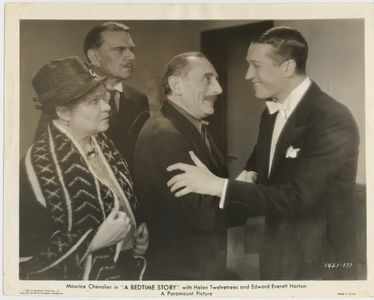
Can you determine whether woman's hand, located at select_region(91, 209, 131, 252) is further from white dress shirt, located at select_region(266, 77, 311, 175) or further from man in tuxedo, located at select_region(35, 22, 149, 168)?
white dress shirt, located at select_region(266, 77, 311, 175)

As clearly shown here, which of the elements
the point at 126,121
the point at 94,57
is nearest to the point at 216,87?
the point at 126,121

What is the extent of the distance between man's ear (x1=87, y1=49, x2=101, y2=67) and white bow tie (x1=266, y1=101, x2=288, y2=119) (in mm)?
701

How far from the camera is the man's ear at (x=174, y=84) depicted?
5.84ft

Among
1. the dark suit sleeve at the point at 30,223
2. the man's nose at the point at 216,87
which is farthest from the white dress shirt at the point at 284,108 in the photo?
the dark suit sleeve at the point at 30,223

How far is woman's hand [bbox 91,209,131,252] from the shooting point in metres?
1.75

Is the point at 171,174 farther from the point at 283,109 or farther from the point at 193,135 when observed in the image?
the point at 283,109

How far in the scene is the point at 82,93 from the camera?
174 centimetres

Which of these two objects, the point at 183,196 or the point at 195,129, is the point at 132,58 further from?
the point at 183,196

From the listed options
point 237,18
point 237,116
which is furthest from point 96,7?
point 237,116

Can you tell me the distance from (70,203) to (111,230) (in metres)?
0.19

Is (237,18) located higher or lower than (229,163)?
higher

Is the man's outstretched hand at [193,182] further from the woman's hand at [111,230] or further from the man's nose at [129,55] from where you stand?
the man's nose at [129,55]

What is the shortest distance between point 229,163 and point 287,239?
1.24ft

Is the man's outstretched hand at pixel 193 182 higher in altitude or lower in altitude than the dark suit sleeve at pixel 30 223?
higher
